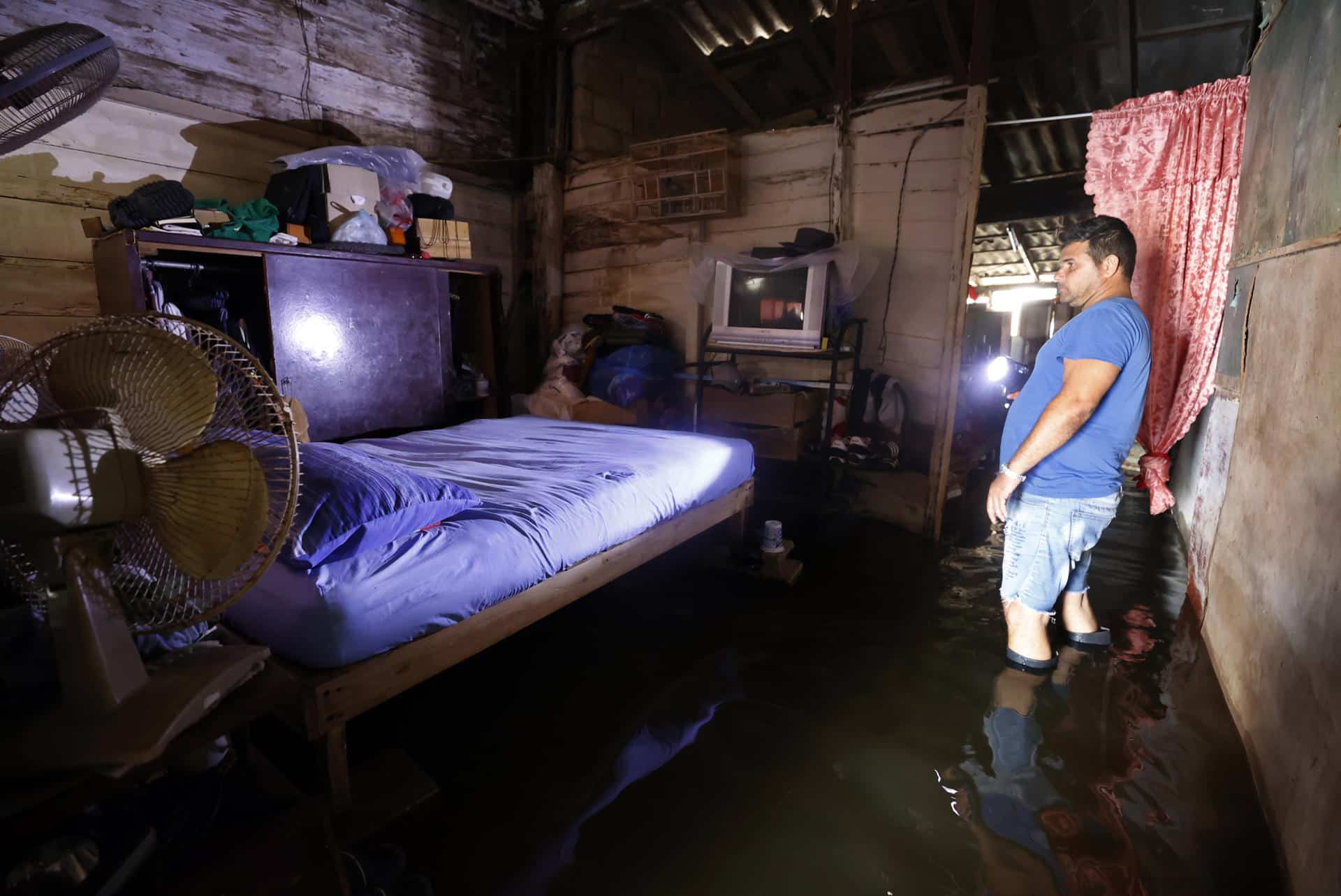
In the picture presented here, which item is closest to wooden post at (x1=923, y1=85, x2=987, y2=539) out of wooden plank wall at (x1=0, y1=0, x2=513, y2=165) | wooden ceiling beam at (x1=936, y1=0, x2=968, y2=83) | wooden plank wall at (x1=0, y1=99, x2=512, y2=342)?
wooden ceiling beam at (x1=936, y1=0, x2=968, y2=83)

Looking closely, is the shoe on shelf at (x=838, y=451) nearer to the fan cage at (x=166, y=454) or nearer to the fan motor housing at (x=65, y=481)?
the fan cage at (x=166, y=454)

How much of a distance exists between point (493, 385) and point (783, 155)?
2620 mm

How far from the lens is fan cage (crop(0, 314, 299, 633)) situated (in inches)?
38.2

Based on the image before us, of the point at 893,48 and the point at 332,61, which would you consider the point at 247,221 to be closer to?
the point at 332,61

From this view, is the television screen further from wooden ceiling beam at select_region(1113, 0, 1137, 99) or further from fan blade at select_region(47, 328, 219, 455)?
fan blade at select_region(47, 328, 219, 455)

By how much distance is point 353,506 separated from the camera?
150 centimetres

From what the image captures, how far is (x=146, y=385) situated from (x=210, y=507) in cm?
23

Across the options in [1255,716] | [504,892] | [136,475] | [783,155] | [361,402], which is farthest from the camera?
[783,155]

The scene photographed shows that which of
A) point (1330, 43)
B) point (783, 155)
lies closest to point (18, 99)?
point (1330, 43)

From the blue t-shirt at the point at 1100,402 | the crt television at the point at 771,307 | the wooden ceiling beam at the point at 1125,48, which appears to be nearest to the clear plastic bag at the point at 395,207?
the crt television at the point at 771,307

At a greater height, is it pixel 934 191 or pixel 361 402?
pixel 934 191

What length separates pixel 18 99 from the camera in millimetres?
1472

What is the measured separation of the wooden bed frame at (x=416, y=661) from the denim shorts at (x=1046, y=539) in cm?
130

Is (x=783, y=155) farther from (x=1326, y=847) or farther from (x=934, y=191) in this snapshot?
(x=1326, y=847)
